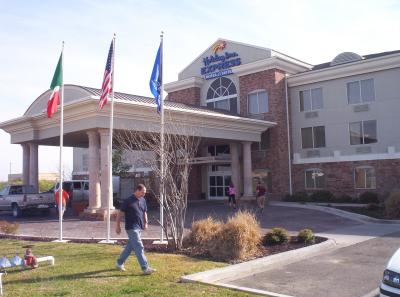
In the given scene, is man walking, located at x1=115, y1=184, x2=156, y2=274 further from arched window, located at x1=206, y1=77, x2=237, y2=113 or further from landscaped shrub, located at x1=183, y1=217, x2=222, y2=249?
arched window, located at x1=206, y1=77, x2=237, y2=113

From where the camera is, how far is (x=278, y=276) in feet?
30.1

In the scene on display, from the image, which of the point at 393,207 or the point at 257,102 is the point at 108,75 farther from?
the point at 257,102

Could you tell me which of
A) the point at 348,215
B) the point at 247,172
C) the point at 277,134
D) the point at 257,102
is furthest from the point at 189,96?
the point at 348,215

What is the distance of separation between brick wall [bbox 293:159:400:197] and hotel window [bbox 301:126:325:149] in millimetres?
1397

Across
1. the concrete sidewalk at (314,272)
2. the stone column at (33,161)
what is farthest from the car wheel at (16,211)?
the concrete sidewalk at (314,272)

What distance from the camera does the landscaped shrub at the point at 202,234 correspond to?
1161 cm

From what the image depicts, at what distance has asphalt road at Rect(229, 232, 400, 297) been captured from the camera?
802cm

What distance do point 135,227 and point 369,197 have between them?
21.5 metres

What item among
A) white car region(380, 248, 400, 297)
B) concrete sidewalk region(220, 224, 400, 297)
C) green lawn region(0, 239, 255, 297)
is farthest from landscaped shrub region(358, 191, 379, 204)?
white car region(380, 248, 400, 297)

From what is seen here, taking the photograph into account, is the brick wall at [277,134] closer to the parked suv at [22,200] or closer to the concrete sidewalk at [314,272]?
the parked suv at [22,200]

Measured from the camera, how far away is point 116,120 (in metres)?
22.4

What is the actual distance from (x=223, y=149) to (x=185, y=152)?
886 inches

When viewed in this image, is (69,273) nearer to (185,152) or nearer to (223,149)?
(185,152)

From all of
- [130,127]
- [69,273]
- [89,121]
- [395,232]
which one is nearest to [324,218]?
[395,232]
